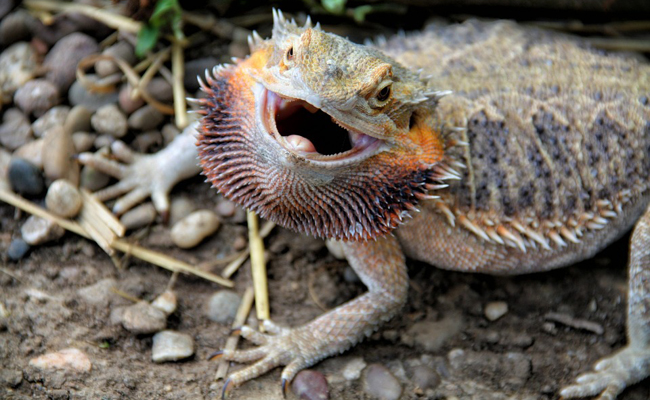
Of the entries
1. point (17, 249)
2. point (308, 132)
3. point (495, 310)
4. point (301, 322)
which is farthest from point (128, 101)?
point (495, 310)

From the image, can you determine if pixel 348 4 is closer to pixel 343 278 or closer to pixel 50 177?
pixel 343 278

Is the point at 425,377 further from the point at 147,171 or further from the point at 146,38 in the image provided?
the point at 146,38

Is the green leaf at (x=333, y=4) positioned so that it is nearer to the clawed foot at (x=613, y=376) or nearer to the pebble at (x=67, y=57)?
the pebble at (x=67, y=57)

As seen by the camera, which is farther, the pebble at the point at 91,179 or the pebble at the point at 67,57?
the pebble at the point at 67,57

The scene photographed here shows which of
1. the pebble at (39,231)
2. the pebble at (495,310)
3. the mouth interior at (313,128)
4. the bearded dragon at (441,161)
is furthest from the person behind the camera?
the pebble at (495,310)

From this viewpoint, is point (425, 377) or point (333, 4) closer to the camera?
point (425, 377)

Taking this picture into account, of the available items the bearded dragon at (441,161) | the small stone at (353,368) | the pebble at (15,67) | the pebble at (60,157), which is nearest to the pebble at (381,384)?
the small stone at (353,368)

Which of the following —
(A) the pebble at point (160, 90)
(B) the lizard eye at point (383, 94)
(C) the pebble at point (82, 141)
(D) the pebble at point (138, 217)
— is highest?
(B) the lizard eye at point (383, 94)
